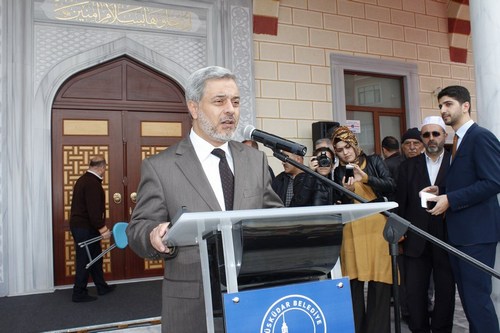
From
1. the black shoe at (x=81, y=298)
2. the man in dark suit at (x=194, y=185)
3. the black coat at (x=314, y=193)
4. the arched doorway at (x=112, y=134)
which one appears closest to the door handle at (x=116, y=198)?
the arched doorway at (x=112, y=134)

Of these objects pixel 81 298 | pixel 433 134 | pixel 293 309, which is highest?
pixel 433 134

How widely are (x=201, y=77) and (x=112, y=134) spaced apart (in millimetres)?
4067

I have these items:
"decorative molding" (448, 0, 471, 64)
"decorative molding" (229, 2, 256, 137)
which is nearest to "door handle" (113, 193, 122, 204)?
"decorative molding" (229, 2, 256, 137)

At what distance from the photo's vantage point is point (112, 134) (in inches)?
207

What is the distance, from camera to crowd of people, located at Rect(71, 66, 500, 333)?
1.39 m

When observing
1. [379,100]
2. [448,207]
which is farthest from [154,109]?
[448,207]

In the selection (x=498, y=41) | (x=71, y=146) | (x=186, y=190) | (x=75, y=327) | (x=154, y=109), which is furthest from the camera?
(x=154, y=109)

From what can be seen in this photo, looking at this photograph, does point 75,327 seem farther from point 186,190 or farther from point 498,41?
point 498,41

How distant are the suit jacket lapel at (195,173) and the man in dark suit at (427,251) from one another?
183 centimetres

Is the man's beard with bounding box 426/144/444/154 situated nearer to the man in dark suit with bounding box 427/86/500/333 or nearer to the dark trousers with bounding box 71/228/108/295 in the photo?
the man in dark suit with bounding box 427/86/500/333

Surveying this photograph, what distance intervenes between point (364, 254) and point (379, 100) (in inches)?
180

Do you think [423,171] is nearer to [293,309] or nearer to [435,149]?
[435,149]

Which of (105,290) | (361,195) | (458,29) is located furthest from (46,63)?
(458,29)

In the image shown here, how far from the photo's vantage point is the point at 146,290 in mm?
4691
